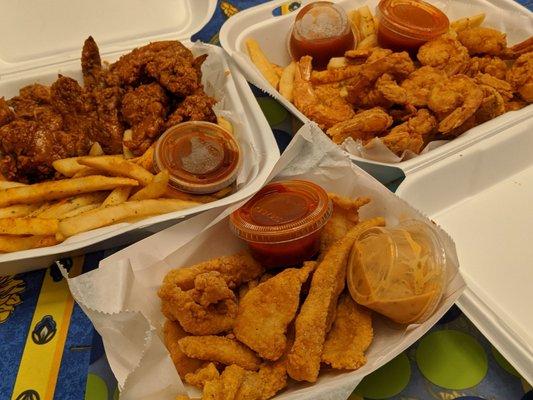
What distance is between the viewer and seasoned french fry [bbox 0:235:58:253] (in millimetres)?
1722

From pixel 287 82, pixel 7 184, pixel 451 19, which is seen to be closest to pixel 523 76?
pixel 451 19

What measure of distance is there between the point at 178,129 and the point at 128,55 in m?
0.53

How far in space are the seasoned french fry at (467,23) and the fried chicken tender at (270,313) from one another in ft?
5.33

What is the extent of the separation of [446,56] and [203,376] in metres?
1.68

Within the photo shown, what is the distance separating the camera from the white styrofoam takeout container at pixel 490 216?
5.29ft

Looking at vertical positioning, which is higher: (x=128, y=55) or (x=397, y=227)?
(x=128, y=55)

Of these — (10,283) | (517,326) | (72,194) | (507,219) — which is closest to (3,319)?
(10,283)

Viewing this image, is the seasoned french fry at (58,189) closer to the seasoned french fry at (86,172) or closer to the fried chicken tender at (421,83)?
the seasoned french fry at (86,172)

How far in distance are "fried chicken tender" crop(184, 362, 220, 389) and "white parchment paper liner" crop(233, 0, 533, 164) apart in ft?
3.30

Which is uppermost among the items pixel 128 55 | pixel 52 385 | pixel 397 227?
pixel 128 55

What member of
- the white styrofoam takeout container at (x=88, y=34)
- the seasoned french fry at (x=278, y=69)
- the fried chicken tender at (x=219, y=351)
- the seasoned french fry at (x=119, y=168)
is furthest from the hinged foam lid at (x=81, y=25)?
the fried chicken tender at (x=219, y=351)

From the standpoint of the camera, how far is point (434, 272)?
55.9 inches

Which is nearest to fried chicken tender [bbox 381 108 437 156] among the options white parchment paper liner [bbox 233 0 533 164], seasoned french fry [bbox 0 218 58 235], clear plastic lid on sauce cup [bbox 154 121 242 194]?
white parchment paper liner [bbox 233 0 533 164]

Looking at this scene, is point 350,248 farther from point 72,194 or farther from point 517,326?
point 72,194
